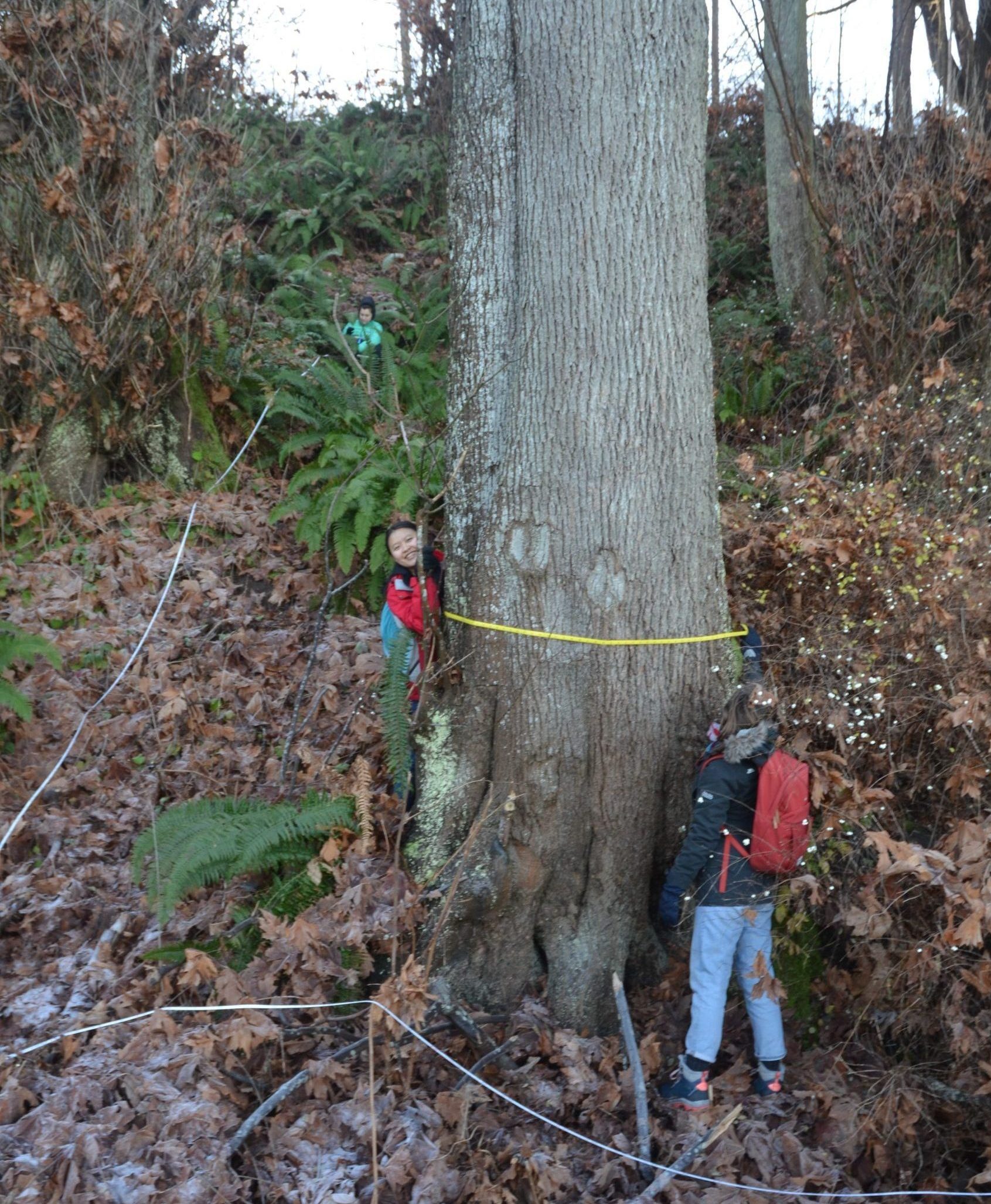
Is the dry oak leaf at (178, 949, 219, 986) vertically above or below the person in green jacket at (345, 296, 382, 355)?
below

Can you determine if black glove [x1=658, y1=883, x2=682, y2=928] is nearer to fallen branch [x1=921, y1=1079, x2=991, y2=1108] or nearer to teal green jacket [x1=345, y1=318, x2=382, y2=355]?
fallen branch [x1=921, y1=1079, x2=991, y2=1108]

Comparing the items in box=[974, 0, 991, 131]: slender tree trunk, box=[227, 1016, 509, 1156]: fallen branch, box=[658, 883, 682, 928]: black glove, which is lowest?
box=[227, 1016, 509, 1156]: fallen branch

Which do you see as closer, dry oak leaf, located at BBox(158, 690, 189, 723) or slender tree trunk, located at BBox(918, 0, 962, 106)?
dry oak leaf, located at BBox(158, 690, 189, 723)

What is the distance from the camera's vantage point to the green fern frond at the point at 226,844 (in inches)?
165

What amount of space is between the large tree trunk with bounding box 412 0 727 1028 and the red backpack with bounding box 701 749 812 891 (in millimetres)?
450

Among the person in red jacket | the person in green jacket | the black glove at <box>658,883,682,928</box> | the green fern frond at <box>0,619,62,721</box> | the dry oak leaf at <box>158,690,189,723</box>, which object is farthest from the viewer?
the person in green jacket

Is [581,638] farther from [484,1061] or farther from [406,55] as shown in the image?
[406,55]

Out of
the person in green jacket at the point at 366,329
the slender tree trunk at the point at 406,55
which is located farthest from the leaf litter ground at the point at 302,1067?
the slender tree trunk at the point at 406,55

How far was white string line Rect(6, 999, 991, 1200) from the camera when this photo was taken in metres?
3.42

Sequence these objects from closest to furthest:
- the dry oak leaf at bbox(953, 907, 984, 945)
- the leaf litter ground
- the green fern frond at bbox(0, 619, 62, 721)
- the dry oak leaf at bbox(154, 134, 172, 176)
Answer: the dry oak leaf at bbox(953, 907, 984, 945)
the leaf litter ground
the green fern frond at bbox(0, 619, 62, 721)
the dry oak leaf at bbox(154, 134, 172, 176)

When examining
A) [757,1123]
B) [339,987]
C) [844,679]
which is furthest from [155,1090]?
[844,679]

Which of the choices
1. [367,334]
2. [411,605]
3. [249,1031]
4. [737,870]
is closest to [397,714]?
[411,605]

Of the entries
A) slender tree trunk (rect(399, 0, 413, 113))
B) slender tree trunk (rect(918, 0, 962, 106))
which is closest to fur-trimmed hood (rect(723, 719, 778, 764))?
slender tree trunk (rect(918, 0, 962, 106))

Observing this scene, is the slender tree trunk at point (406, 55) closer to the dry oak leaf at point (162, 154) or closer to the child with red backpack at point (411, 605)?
the dry oak leaf at point (162, 154)
